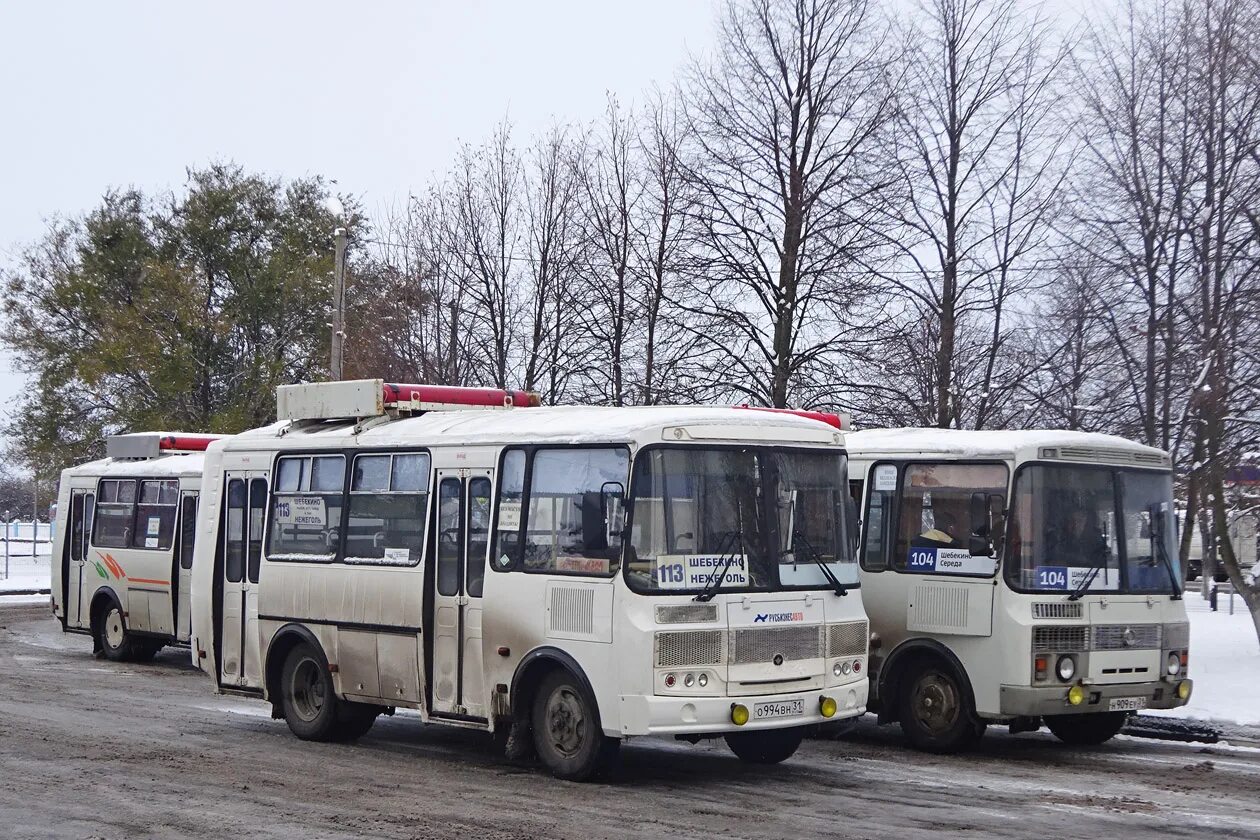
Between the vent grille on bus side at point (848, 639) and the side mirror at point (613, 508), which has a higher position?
the side mirror at point (613, 508)

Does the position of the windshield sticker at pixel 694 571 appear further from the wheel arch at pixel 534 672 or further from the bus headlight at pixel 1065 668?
the bus headlight at pixel 1065 668

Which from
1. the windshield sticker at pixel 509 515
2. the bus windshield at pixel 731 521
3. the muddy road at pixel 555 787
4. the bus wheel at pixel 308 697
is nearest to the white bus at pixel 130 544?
the muddy road at pixel 555 787

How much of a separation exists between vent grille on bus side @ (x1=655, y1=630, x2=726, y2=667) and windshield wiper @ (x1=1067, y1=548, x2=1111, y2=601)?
388cm

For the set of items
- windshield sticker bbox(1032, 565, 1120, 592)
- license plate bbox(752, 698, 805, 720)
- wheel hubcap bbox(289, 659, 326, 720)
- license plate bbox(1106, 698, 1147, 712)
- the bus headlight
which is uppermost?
windshield sticker bbox(1032, 565, 1120, 592)

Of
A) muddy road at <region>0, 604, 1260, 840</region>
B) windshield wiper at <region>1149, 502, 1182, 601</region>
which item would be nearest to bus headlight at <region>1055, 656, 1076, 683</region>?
muddy road at <region>0, 604, 1260, 840</region>

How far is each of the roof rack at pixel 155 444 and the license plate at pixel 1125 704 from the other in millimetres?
14614

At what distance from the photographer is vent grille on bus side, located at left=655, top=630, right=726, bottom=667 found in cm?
1092

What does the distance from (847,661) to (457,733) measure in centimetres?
456

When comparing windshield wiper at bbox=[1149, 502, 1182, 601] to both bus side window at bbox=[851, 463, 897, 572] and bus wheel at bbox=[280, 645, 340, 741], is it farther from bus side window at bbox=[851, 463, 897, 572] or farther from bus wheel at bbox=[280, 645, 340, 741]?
bus wheel at bbox=[280, 645, 340, 741]

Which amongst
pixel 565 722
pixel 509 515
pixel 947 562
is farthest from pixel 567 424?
pixel 947 562

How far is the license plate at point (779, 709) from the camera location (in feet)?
36.7

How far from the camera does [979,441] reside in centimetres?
1388

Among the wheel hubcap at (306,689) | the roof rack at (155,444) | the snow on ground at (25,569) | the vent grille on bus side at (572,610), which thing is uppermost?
the roof rack at (155,444)

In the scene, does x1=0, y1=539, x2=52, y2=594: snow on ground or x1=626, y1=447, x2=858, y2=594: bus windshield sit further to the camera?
x1=0, y1=539, x2=52, y2=594: snow on ground
